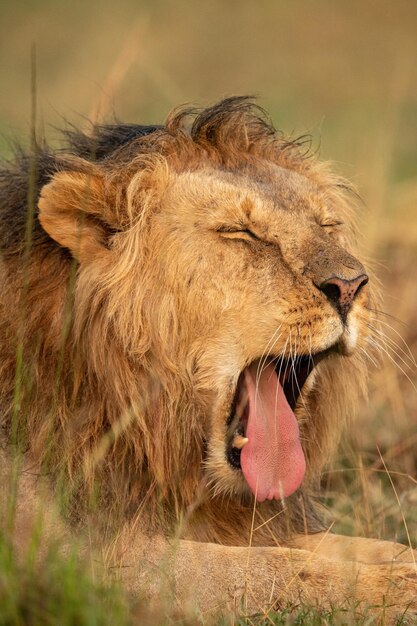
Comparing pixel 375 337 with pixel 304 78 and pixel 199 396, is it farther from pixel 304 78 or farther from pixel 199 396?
pixel 304 78

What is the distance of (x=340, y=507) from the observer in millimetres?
5137

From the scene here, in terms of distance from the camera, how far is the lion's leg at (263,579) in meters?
3.55

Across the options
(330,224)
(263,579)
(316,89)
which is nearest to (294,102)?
(316,89)

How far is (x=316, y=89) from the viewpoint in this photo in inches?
794

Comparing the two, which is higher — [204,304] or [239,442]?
[204,304]

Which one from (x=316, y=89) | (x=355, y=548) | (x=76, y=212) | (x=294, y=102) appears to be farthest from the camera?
(x=316, y=89)

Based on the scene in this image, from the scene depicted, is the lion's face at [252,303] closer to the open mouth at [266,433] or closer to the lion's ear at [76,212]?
the open mouth at [266,433]

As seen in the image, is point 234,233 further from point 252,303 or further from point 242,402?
point 242,402

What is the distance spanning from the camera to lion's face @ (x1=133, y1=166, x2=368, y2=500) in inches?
152

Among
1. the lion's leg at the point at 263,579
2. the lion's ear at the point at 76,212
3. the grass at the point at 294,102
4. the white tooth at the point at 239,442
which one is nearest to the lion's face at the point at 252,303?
the white tooth at the point at 239,442

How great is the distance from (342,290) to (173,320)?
0.55 m

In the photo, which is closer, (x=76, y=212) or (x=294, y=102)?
(x=76, y=212)

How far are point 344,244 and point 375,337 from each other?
478 millimetres

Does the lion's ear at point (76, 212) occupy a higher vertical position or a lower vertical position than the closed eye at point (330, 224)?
lower
